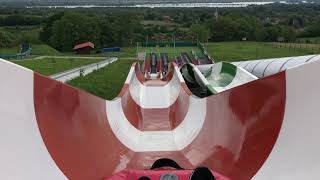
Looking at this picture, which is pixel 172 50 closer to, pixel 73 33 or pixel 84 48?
pixel 84 48

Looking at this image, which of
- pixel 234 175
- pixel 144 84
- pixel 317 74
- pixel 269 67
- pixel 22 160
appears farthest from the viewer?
pixel 144 84

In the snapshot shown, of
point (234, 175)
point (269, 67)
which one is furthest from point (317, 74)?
point (269, 67)

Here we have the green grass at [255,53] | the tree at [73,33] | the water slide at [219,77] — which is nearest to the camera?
the water slide at [219,77]

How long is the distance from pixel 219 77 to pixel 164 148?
15.4 ft

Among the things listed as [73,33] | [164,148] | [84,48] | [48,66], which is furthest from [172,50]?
[164,148]

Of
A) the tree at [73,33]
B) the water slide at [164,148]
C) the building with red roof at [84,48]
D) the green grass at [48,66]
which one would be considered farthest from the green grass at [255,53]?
the water slide at [164,148]

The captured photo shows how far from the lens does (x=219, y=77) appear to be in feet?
32.5

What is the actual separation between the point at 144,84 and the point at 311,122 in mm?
6935

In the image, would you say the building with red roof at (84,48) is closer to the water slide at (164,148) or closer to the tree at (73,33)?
the tree at (73,33)

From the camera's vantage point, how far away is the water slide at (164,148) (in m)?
3.40

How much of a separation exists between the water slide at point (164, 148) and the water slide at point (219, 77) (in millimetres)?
2865

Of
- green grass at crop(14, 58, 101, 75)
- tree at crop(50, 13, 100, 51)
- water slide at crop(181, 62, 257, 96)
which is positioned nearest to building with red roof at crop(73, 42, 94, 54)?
tree at crop(50, 13, 100, 51)

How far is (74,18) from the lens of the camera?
42969 mm

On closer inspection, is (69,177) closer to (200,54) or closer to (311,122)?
(311,122)
